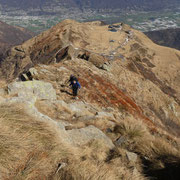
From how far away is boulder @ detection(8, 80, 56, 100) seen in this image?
12.4 metres

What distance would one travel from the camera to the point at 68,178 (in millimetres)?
4789

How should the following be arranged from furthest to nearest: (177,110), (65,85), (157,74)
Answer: (157,74) < (177,110) < (65,85)

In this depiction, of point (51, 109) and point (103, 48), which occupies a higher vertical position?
point (51, 109)

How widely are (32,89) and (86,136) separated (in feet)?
25.2

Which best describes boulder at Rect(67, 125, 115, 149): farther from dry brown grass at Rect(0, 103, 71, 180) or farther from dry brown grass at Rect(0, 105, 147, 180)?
dry brown grass at Rect(0, 103, 71, 180)

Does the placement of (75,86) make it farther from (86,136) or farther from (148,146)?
(148,146)

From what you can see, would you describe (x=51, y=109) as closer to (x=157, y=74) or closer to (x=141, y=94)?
(x=141, y=94)

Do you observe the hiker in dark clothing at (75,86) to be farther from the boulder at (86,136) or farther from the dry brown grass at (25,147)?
the dry brown grass at (25,147)

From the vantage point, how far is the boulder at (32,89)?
1238 centimetres

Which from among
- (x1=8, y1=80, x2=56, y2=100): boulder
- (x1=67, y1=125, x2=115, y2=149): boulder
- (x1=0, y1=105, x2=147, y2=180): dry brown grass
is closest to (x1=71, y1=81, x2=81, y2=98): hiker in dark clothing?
(x1=8, y1=80, x2=56, y2=100): boulder

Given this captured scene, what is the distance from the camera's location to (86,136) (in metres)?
7.69

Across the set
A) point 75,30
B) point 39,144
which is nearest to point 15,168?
point 39,144

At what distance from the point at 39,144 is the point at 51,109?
16.2 ft

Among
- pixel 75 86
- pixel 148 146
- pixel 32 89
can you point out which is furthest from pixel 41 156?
pixel 75 86
